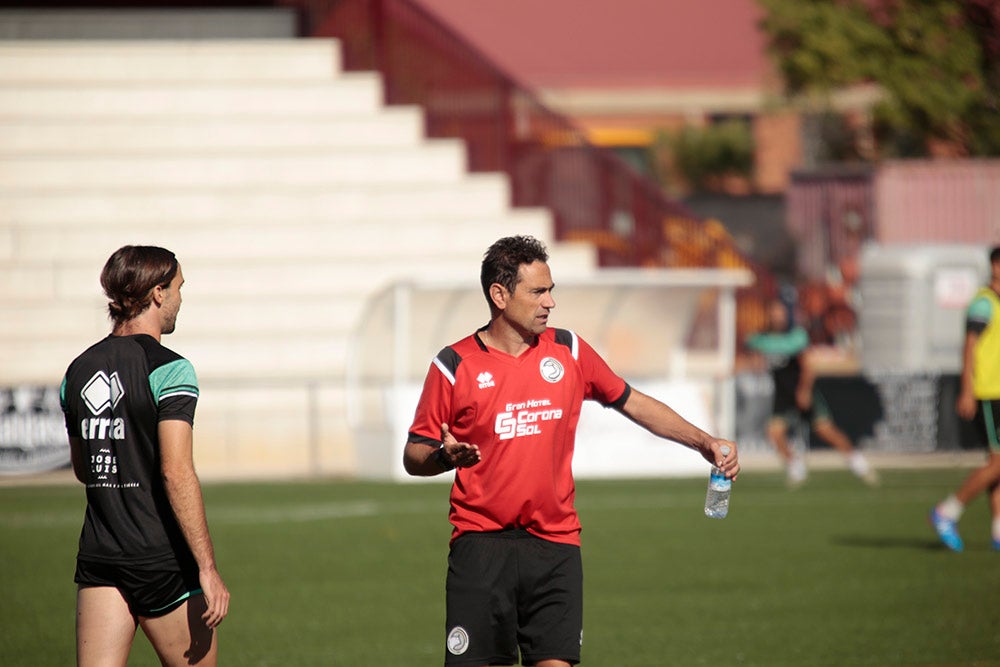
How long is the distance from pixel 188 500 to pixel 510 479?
1193 millimetres

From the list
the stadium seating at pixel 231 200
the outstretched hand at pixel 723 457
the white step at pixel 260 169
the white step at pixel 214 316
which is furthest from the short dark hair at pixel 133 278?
the white step at pixel 260 169

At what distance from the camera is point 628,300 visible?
73.4 feet

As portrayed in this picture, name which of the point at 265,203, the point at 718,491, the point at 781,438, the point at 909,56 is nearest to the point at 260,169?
the point at 265,203

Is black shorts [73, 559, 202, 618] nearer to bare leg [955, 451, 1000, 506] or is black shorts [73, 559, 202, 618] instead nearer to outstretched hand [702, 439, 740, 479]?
outstretched hand [702, 439, 740, 479]

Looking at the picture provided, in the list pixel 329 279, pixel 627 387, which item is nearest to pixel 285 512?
pixel 329 279

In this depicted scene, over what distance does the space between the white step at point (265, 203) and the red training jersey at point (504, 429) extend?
20.1 metres

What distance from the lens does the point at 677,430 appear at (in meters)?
6.14

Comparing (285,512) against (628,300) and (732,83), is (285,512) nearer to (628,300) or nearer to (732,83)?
(628,300)

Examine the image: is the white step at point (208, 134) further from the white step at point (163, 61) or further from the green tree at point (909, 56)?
the green tree at point (909, 56)

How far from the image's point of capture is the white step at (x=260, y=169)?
1029 inches

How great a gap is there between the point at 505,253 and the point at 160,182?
21046mm

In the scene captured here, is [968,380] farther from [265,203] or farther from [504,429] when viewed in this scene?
[265,203]

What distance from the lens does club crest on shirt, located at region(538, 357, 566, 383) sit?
598cm

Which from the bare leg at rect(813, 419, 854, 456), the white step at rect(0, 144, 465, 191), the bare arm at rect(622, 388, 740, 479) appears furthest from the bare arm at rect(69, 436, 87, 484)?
the white step at rect(0, 144, 465, 191)
